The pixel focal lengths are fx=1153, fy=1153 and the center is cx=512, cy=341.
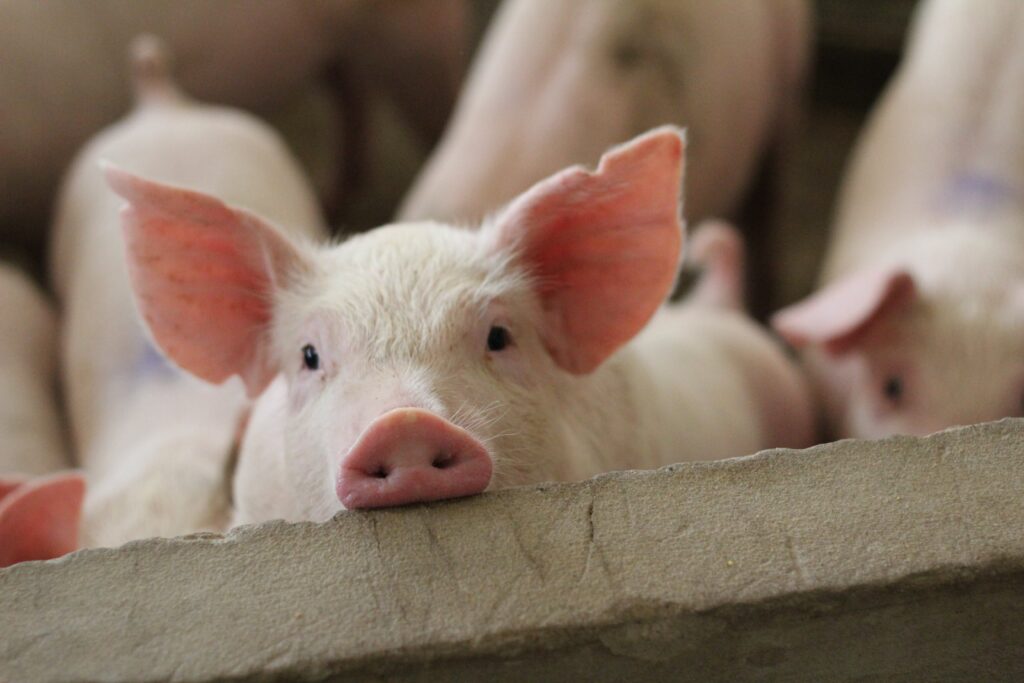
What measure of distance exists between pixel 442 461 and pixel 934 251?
1648 mm

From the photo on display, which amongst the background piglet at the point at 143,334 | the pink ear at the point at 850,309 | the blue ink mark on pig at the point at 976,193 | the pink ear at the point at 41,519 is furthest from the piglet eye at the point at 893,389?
the pink ear at the point at 41,519

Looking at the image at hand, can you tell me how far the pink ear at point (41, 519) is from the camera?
1.45 metres

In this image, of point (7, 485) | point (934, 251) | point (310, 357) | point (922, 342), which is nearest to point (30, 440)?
point (7, 485)

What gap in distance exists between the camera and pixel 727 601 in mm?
1091

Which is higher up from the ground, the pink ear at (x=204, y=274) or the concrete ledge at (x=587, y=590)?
the pink ear at (x=204, y=274)

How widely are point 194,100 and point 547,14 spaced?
1.21 metres

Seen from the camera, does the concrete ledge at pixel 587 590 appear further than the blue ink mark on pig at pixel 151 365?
No

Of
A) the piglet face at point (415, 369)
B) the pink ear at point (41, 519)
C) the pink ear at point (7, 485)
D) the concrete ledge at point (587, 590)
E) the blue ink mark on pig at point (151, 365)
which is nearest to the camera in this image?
the concrete ledge at point (587, 590)

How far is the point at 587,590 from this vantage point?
1.11m

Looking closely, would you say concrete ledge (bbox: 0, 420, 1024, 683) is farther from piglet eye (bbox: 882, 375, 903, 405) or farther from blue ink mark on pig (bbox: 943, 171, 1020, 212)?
blue ink mark on pig (bbox: 943, 171, 1020, 212)

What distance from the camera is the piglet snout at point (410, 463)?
3.77 ft

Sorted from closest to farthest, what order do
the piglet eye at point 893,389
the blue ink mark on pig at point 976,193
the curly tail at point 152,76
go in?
1. the piglet eye at point 893,389
2. the blue ink mark on pig at point 976,193
3. the curly tail at point 152,76

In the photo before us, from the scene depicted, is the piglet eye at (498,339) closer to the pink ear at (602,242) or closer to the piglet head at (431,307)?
the piglet head at (431,307)

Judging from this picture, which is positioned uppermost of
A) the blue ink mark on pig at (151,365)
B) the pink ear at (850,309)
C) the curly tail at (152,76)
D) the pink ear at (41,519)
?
the curly tail at (152,76)
